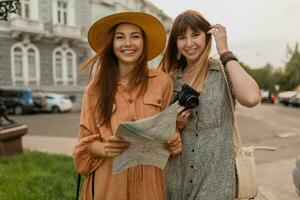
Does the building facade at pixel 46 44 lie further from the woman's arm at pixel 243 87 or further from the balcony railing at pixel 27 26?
the woman's arm at pixel 243 87

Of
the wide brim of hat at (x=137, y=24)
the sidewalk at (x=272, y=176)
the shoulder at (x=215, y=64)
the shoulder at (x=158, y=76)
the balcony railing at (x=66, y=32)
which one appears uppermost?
the balcony railing at (x=66, y=32)

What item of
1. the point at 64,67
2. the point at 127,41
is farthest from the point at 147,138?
the point at 64,67

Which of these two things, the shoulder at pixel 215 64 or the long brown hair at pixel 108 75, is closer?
the long brown hair at pixel 108 75

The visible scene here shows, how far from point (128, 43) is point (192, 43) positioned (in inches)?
13.7

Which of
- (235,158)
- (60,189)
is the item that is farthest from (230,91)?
(60,189)

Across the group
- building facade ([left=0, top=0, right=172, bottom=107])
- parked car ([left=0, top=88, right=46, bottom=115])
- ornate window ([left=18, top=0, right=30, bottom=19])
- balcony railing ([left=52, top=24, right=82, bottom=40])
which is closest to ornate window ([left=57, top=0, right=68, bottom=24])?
building facade ([left=0, top=0, right=172, bottom=107])

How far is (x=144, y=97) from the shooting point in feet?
6.31

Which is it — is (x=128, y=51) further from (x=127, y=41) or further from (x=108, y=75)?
(x=108, y=75)

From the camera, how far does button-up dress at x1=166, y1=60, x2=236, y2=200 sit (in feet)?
6.66

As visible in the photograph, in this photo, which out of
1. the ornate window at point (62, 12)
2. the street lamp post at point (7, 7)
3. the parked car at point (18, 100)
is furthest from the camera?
the ornate window at point (62, 12)

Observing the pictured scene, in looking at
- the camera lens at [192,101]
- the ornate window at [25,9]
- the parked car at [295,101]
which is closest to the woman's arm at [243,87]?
the camera lens at [192,101]

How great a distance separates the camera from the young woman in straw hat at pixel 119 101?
186 cm

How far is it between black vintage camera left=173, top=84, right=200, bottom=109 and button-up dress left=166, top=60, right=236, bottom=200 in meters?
0.10

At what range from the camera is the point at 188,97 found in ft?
6.25
